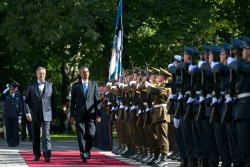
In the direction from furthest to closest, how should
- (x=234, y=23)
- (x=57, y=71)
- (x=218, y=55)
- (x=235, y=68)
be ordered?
(x=57, y=71) → (x=234, y=23) → (x=218, y=55) → (x=235, y=68)

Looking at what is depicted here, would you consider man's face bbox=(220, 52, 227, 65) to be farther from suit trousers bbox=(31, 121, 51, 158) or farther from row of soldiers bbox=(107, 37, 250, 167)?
suit trousers bbox=(31, 121, 51, 158)

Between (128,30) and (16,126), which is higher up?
(128,30)

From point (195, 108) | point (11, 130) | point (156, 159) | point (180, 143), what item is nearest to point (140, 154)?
point (156, 159)

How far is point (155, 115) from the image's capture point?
42.1 ft

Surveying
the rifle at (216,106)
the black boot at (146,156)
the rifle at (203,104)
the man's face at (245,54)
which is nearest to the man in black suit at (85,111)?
the black boot at (146,156)

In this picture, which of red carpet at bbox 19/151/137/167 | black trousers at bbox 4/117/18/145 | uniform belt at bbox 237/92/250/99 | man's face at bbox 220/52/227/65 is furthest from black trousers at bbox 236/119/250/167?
black trousers at bbox 4/117/18/145

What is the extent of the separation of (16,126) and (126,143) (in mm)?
6310

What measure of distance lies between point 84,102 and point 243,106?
5727 mm

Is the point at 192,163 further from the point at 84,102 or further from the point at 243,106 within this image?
the point at 84,102

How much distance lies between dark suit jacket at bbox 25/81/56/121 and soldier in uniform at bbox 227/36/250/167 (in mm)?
5953

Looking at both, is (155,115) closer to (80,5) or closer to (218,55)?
(218,55)

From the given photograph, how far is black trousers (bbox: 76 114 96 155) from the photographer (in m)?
13.5

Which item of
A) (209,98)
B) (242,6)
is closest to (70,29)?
(242,6)

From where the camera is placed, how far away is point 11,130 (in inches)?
821
